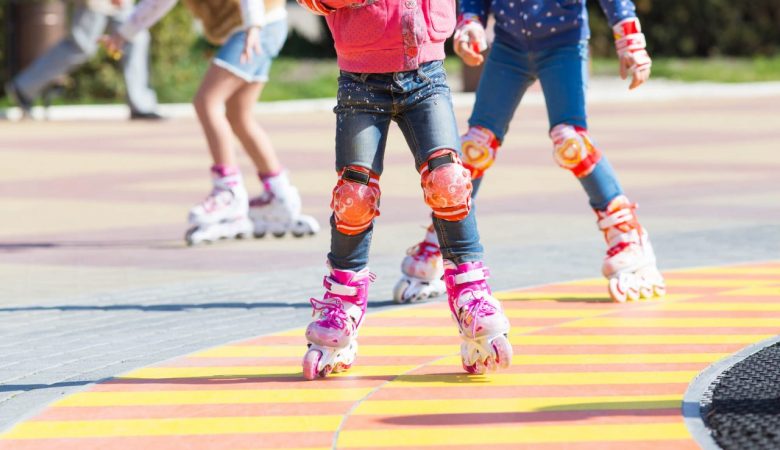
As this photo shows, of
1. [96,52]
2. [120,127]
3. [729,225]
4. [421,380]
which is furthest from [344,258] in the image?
[96,52]

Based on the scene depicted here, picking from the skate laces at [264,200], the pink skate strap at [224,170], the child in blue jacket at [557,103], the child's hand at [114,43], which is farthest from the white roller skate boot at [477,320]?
the skate laces at [264,200]

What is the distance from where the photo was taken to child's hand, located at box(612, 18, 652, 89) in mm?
6410

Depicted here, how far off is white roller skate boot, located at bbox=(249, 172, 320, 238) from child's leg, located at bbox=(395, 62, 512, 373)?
143 inches

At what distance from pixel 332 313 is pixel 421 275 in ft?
4.65

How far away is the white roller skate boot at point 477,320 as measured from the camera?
5277mm

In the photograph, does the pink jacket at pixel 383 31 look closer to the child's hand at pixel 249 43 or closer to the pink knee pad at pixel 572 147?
the pink knee pad at pixel 572 147

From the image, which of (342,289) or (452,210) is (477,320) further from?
(342,289)

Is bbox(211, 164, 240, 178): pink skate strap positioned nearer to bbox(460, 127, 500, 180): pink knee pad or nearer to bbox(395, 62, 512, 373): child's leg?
bbox(460, 127, 500, 180): pink knee pad

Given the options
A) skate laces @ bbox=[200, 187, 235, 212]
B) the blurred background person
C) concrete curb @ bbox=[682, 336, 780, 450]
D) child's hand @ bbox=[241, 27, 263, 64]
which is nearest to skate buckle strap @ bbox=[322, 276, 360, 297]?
concrete curb @ bbox=[682, 336, 780, 450]

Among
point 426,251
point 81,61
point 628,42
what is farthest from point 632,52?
point 81,61

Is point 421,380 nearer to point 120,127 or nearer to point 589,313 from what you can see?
point 589,313

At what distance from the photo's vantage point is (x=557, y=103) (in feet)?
22.0

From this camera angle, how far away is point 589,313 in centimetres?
652

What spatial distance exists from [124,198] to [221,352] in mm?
5456
